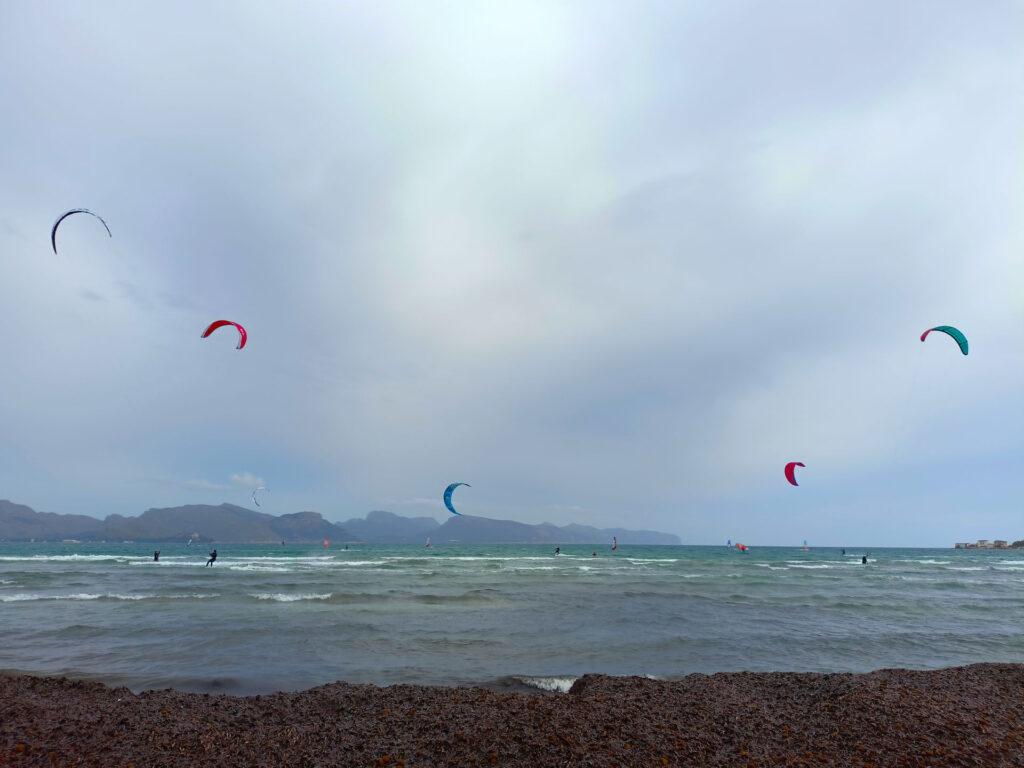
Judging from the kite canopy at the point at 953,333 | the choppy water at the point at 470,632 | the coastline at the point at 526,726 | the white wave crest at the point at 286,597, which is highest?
the kite canopy at the point at 953,333

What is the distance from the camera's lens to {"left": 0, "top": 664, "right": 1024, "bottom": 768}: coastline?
561 cm

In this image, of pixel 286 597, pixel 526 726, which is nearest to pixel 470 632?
pixel 526 726

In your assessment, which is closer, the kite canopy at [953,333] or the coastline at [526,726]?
the coastline at [526,726]

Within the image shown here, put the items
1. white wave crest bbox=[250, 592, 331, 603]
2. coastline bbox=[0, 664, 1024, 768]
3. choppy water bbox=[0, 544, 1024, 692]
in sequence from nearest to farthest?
coastline bbox=[0, 664, 1024, 768] → choppy water bbox=[0, 544, 1024, 692] → white wave crest bbox=[250, 592, 331, 603]

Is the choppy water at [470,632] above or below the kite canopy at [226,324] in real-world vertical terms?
below

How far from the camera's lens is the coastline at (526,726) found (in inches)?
221

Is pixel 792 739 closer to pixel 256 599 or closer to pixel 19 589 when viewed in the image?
pixel 256 599

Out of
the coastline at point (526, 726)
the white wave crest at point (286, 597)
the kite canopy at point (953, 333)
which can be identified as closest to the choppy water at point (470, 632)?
the white wave crest at point (286, 597)

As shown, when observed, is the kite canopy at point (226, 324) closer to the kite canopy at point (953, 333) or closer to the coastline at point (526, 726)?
the coastline at point (526, 726)

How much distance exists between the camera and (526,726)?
616 centimetres

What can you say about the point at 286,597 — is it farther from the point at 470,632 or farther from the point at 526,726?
the point at 526,726

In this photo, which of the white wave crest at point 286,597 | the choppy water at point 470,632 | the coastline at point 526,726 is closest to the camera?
the coastline at point 526,726

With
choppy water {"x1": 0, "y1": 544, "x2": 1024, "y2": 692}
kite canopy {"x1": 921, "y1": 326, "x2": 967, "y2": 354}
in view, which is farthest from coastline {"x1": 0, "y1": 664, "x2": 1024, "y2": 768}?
kite canopy {"x1": 921, "y1": 326, "x2": 967, "y2": 354}

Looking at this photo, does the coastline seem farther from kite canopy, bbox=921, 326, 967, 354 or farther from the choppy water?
kite canopy, bbox=921, 326, 967, 354
